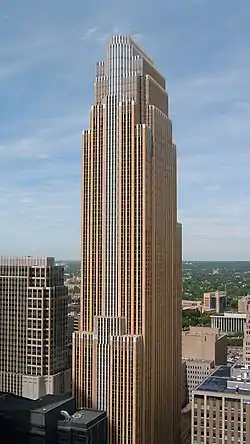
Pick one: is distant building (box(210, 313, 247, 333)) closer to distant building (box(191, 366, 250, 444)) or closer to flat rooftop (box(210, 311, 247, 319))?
flat rooftop (box(210, 311, 247, 319))

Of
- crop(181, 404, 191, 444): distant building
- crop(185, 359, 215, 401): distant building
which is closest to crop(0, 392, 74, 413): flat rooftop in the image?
crop(181, 404, 191, 444): distant building

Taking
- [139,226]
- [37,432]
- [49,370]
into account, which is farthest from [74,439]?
[139,226]

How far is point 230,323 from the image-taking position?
176 ft

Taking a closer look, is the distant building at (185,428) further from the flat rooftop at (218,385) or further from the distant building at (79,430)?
the distant building at (79,430)

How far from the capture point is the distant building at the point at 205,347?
37781mm

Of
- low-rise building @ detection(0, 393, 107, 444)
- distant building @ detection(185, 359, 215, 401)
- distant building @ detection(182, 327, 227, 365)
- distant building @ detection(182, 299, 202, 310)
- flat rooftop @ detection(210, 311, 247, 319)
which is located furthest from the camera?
distant building @ detection(182, 299, 202, 310)

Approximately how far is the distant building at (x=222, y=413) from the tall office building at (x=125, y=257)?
248 cm

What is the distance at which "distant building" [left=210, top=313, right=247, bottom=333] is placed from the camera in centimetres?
5341

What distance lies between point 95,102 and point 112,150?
2388 mm

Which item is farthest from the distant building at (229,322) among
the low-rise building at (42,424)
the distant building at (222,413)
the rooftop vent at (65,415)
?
the rooftop vent at (65,415)

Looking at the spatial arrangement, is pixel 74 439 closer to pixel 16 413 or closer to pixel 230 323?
pixel 16 413

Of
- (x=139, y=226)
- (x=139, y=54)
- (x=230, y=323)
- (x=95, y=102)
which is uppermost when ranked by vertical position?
(x=139, y=54)

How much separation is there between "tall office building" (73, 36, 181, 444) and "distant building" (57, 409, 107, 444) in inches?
64.3

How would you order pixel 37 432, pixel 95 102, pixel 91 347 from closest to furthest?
pixel 37 432 < pixel 91 347 < pixel 95 102
